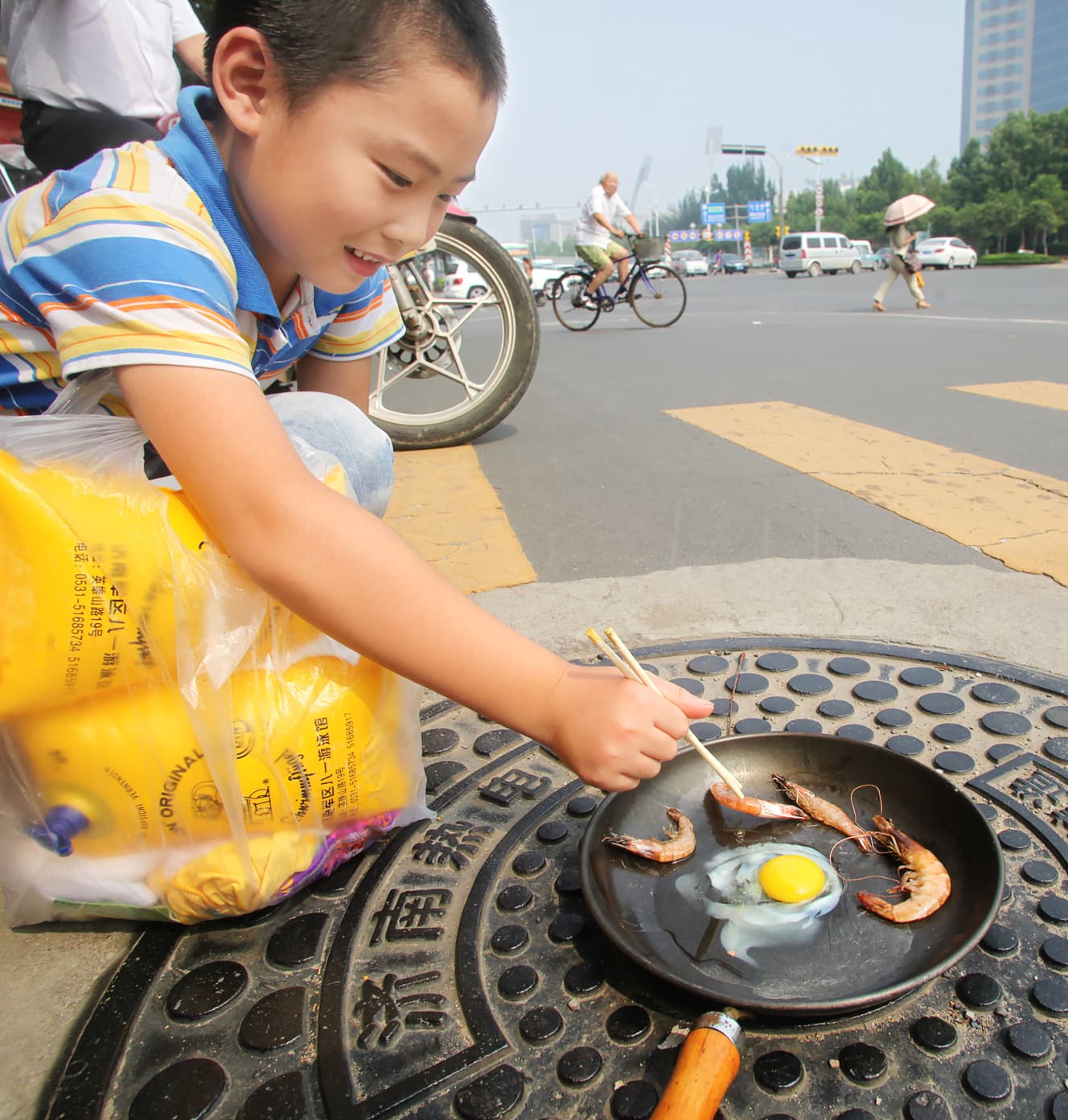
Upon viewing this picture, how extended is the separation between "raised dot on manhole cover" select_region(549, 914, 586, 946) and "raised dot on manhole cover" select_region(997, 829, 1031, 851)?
586 mm

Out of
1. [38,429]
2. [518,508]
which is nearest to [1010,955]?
[38,429]

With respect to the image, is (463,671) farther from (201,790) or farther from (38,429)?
(38,429)

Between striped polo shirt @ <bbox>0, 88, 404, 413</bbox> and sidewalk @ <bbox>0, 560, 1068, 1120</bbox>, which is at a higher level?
striped polo shirt @ <bbox>0, 88, 404, 413</bbox>

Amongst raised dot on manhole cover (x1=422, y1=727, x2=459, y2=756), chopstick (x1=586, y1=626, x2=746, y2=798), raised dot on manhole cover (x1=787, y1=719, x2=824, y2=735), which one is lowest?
raised dot on manhole cover (x1=422, y1=727, x2=459, y2=756)

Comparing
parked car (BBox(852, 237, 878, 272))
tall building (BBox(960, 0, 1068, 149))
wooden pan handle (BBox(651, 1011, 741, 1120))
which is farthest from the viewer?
tall building (BBox(960, 0, 1068, 149))

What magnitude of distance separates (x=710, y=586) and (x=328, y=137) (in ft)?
4.80

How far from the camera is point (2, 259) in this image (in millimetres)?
1154

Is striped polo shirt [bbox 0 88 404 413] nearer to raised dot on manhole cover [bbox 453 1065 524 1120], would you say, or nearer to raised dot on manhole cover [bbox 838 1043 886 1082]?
raised dot on manhole cover [bbox 453 1065 524 1120]

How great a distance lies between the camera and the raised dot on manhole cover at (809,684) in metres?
1.65

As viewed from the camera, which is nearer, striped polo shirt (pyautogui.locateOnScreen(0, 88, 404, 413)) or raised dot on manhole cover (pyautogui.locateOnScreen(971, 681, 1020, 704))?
striped polo shirt (pyautogui.locateOnScreen(0, 88, 404, 413))

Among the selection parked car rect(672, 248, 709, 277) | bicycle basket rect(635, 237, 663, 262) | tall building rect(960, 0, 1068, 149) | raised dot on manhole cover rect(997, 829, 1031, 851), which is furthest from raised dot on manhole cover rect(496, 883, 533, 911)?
tall building rect(960, 0, 1068, 149)

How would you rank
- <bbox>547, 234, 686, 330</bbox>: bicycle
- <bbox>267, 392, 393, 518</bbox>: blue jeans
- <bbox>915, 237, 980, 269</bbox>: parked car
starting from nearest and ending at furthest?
1. <bbox>267, 392, 393, 518</bbox>: blue jeans
2. <bbox>547, 234, 686, 330</bbox>: bicycle
3. <bbox>915, 237, 980, 269</bbox>: parked car

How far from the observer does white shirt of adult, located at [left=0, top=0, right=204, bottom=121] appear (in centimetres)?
195

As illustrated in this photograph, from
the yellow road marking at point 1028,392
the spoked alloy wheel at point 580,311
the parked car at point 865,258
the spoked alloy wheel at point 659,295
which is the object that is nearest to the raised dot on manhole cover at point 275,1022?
the yellow road marking at point 1028,392
